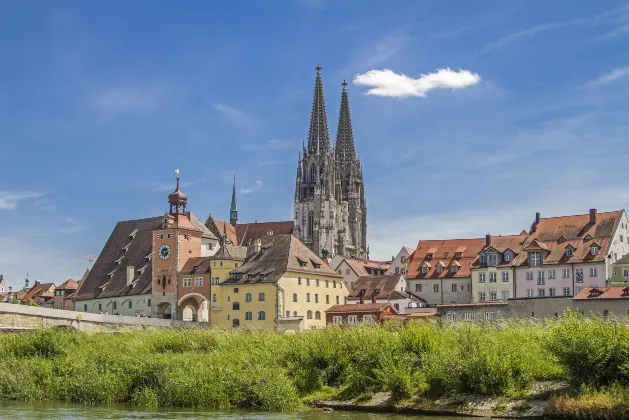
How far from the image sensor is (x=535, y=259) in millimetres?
90625

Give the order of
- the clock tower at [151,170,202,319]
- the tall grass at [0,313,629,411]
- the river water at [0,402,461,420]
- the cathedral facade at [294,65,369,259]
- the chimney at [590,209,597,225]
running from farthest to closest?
1. the cathedral facade at [294,65,369,259]
2. the clock tower at [151,170,202,319]
3. the chimney at [590,209,597,225]
4. the river water at [0,402,461,420]
5. the tall grass at [0,313,629,411]

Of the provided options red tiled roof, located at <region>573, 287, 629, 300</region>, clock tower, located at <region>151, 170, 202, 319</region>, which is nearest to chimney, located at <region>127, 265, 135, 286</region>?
clock tower, located at <region>151, 170, 202, 319</region>

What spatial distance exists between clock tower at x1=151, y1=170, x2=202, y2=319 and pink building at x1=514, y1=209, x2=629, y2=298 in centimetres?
3921

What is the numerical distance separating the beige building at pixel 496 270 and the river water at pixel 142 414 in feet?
165

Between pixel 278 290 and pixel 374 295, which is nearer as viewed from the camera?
pixel 278 290

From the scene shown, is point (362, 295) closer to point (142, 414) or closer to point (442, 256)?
point (442, 256)

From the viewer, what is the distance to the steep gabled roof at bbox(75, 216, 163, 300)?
376 feet

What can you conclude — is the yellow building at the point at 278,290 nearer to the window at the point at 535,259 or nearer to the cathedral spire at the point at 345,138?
the window at the point at 535,259

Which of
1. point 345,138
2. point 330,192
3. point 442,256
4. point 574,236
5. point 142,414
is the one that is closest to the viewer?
point 142,414

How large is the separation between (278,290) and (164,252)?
2158cm

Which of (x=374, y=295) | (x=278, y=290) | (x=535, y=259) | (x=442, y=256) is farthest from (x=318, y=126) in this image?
(x=535, y=259)

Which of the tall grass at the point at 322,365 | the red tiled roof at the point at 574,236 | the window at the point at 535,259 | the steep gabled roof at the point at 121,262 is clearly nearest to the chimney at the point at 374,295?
the red tiled roof at the point at 574,236

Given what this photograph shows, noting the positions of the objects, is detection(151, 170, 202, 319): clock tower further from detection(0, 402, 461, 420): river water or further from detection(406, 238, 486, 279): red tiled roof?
detection(0, 402, 461, 420): river water

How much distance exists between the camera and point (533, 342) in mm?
46531
